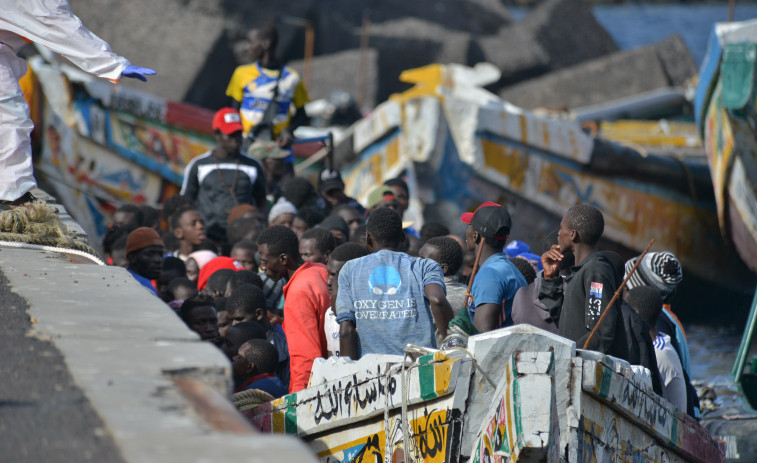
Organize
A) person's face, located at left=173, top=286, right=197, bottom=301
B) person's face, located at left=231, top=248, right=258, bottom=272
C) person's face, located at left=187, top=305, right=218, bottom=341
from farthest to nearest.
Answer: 1. person's face, located at left=231, top=248, right=258, bottom=272
2. person's face, located at left=173, top=286, right=197, bottom=301
3. person's face, located at left=187, top=305, right=218, bottom=341

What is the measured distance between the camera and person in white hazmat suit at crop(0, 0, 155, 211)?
5.48 meters

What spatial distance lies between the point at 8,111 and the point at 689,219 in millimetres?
Result: 8267

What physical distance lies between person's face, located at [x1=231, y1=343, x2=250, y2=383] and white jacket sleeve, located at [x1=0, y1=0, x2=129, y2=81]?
4.92 feet

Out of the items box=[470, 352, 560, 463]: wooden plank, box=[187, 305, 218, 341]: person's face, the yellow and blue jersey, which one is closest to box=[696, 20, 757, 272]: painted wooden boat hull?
the yellow and blue jersey

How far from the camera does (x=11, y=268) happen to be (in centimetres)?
471

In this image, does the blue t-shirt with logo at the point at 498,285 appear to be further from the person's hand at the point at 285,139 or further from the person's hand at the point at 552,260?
the person's hand at the point at 285,139

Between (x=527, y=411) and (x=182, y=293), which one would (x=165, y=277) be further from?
(x=527, y=411)

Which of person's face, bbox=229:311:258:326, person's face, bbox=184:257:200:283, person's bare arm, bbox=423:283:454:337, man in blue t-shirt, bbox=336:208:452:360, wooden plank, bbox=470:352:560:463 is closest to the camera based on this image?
wooden plank, bbox=470:352:560:463

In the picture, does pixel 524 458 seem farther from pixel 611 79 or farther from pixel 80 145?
pixel 611 79

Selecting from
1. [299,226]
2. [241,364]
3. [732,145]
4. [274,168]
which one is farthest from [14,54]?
[732,145]

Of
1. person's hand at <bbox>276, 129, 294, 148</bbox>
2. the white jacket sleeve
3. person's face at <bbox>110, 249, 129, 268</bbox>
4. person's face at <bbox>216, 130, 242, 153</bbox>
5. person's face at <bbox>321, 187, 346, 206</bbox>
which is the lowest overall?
person's face at <bbox>110, 249, 129, 268</bbox>

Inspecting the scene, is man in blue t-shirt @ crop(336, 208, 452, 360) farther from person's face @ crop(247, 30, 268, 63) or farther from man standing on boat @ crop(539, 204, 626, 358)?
person's face @ crop(247, 30, 268, 63)

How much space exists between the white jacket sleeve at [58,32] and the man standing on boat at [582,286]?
236 cm

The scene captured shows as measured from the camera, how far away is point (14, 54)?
5.66 meters
